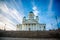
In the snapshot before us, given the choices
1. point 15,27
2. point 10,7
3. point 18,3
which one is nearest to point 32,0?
point 18,3

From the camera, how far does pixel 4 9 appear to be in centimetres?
630

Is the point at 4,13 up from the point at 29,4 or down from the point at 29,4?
down

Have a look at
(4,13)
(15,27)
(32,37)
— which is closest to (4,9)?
(4,13)

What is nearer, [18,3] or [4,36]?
[4,36]

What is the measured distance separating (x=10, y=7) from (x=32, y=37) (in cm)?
203

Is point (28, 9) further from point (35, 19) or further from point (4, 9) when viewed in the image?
point (4, 9)

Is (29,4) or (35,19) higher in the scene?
(29,4)

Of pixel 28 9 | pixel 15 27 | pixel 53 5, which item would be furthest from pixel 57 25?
pixel 15 27

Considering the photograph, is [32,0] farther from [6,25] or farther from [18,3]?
[6,25]

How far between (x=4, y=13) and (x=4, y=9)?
0.19 metres

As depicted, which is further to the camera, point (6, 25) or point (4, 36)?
point (6, 25)

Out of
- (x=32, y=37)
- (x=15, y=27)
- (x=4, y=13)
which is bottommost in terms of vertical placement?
(x=32, y=37)

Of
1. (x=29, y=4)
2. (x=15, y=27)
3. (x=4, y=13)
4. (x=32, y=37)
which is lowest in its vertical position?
(x=32, y=37)

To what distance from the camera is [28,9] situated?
642 centimetres
